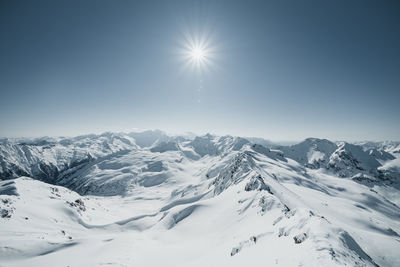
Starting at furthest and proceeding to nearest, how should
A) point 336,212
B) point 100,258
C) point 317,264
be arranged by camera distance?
point 336,212 → point 100,258 → point 317,264

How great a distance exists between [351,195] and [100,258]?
215627 mm

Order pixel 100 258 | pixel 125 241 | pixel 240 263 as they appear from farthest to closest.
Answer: pixel 125 241 < pixel 100 258 < pixel 240 263

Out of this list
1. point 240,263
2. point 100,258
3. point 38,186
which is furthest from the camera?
point 38,186

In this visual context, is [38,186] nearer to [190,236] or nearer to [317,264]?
[190,236]

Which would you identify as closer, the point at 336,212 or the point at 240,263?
the point at 240,263

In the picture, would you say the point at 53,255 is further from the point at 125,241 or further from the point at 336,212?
the point at 336,212

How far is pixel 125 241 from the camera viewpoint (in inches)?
1484

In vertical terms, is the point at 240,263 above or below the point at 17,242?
above

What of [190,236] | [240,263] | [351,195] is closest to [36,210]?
[190,236]

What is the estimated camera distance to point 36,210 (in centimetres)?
5969

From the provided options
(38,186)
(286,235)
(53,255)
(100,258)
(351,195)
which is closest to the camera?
(286,235)

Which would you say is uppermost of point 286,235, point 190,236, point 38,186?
point 286,235

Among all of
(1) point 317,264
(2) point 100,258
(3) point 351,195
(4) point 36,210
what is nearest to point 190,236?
(2) point 100,258

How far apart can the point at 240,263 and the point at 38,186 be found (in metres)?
113
